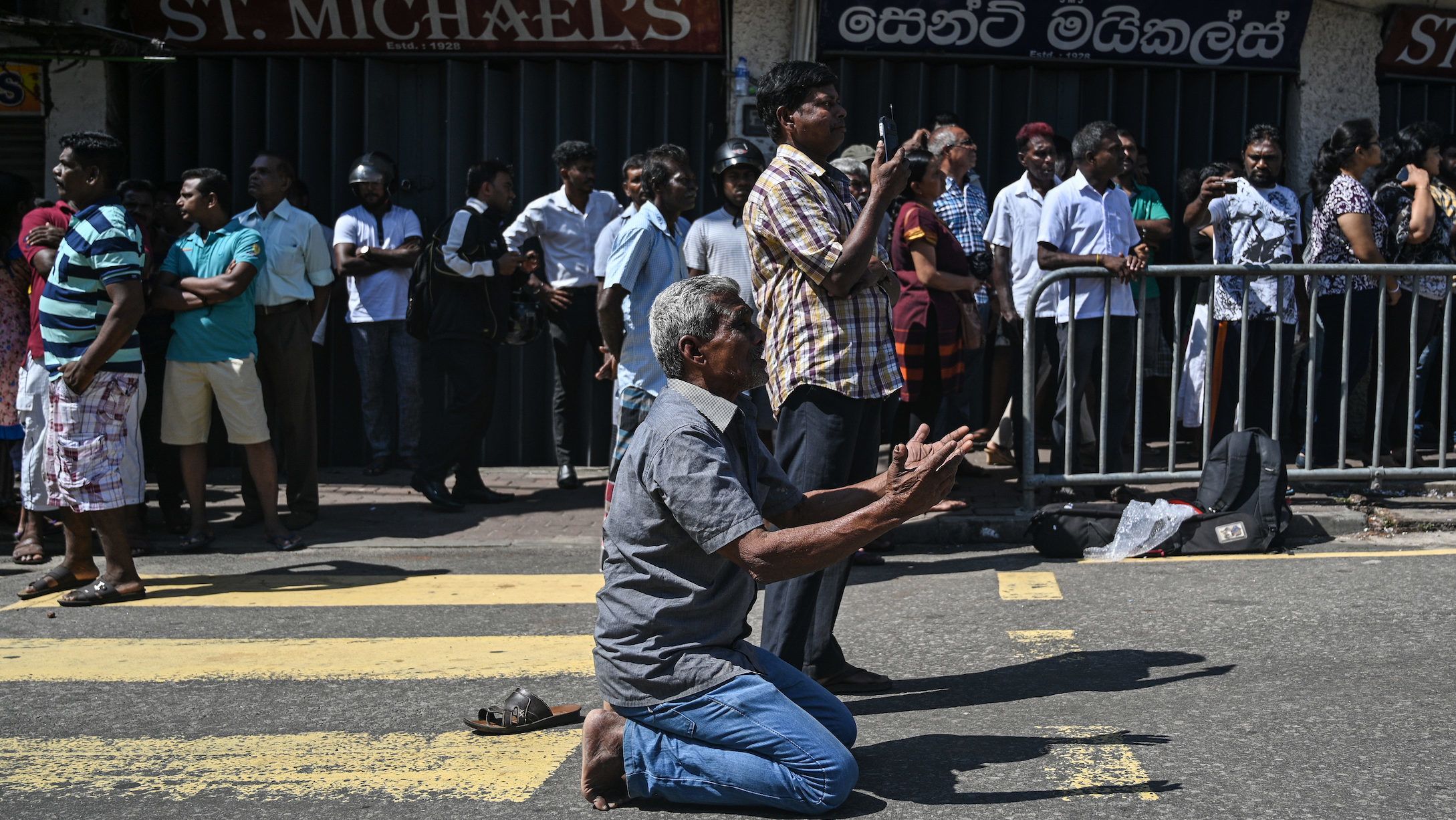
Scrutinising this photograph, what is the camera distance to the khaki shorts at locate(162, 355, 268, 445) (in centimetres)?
779

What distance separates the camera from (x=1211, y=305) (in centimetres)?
805

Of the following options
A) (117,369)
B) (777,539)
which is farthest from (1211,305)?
(117,369)

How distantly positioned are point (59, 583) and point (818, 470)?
4.07 metres

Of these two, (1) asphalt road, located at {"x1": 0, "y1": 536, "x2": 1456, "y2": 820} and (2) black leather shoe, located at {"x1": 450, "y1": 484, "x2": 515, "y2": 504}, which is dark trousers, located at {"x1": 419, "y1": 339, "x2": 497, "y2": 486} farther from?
(1) asphalt road, located at {"x1": 0, "y1": 536, "x2": 1456, "y2": 820}

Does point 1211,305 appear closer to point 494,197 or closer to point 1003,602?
point 1003,602

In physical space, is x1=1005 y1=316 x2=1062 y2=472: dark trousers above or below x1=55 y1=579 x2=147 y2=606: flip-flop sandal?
above

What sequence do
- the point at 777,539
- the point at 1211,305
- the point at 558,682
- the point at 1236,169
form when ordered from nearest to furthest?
the point at 777,539, the point at 558,682, the point at 1211,305, the point at 1236,169

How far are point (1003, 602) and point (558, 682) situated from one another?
2080 millimetres

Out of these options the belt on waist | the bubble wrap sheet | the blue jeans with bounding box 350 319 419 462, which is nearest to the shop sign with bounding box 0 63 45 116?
the blue jeans with bounding box 350 319 419 462

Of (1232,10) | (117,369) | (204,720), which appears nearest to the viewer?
(204,720)

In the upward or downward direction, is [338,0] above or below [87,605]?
above

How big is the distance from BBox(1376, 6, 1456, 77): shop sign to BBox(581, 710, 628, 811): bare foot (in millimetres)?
9348

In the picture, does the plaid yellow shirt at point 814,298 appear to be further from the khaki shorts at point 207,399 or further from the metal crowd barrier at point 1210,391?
the khaki shorts at point 207,399

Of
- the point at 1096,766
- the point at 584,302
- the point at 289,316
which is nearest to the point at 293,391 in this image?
the point at 289,316
